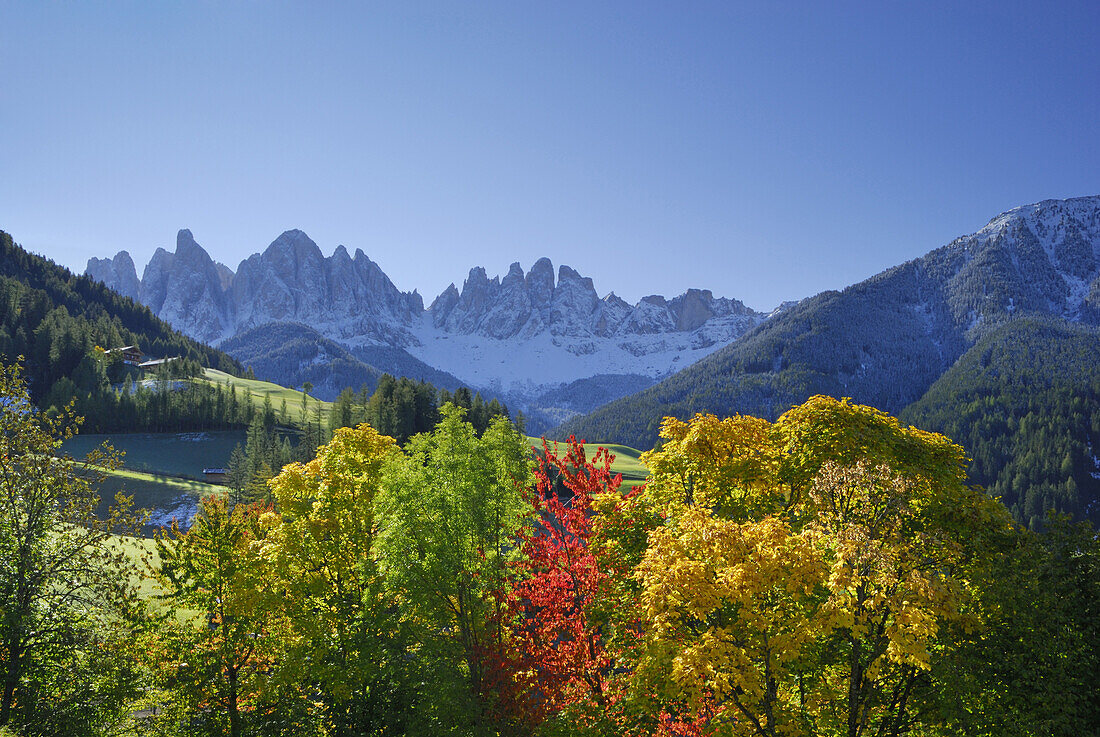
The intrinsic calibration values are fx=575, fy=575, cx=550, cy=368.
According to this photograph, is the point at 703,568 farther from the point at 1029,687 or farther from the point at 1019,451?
the point at 1019,451

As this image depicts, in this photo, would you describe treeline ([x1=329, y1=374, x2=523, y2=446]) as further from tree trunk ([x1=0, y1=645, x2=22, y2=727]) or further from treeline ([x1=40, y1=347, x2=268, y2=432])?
tree trunk ([x1=0, y1=645, x2=22, y2=727])

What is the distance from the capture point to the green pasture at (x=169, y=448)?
3644 inches

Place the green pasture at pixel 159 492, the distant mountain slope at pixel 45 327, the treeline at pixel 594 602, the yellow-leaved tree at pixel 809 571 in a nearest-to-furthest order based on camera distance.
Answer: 1. the yellow-leaved tree at pixel 809 571
2. the treeline at pixel 594 602
3. the green pasture at pixel 159 492
4. the distant mountain slope at pixel 45 327

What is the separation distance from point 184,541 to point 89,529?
271 centimetres

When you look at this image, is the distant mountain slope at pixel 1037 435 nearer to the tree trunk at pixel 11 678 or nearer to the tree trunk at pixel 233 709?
the tree trunk at pixel 233 709

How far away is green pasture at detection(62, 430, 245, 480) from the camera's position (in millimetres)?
92562

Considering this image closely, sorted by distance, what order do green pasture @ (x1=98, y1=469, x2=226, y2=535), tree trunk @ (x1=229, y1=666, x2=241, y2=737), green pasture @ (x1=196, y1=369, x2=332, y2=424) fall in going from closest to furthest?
tree trunk @ (x1=229, y1=666, x2=241, y2=737), green pasture @ (x1=98, y1=469, x2=226, y2=535), green pasture @ (x1=196, y1=369, x2=332, y2=424)

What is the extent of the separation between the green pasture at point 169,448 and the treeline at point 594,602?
79.4 metres

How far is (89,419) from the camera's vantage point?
4232 inches

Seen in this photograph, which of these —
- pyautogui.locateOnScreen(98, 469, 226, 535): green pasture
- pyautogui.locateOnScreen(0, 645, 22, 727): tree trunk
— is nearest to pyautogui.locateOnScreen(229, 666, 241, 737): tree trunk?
pyautogui.locateOnScreen(0, 645, 22, 727): tree trunk

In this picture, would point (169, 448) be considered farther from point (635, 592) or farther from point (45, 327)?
point (635, 592)

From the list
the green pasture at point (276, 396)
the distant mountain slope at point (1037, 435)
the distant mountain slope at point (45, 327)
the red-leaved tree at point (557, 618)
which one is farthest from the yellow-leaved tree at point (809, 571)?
the distant mountain slope at point (1037, 435)

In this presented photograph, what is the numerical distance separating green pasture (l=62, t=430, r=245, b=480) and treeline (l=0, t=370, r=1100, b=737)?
7937cm

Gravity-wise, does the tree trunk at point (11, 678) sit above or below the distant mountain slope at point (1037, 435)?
above
